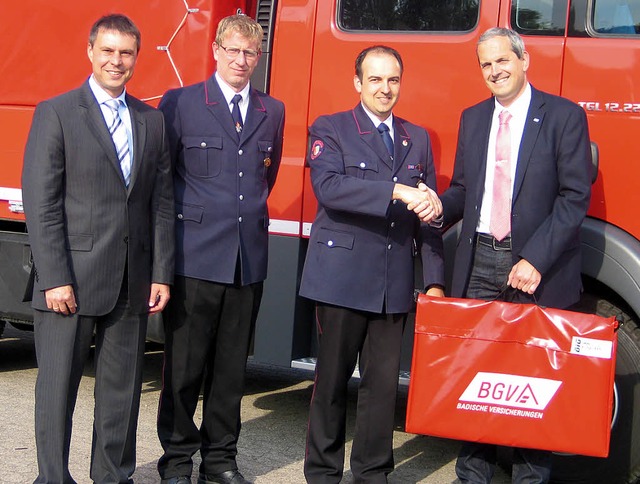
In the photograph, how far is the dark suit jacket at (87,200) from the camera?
11.6 feet

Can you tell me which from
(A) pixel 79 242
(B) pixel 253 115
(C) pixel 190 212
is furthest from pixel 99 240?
(B) pixel 253 115

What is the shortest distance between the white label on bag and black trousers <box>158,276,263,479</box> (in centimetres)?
138

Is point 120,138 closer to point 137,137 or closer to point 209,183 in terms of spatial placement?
point 137,137

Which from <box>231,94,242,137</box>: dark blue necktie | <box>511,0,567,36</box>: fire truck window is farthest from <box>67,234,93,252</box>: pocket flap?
<box>511,0,567,36</box>: fire truck window

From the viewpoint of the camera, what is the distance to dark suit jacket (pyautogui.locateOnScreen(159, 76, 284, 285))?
4.06 meters

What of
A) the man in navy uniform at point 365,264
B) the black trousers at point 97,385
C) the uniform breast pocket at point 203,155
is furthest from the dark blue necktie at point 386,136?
the black trousers at point 97,385

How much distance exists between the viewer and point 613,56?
13.8 ft

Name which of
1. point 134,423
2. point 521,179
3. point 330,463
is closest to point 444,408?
point 330,463

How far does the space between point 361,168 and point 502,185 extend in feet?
1.88

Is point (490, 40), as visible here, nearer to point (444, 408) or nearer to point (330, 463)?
point (444, 408)

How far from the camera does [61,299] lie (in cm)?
358

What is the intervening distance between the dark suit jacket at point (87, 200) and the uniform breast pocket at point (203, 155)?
0.22 meters

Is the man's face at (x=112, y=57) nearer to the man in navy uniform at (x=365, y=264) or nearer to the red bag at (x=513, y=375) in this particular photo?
the man in navy uniform at (x=365, y=264)

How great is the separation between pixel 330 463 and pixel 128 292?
1135 mm
